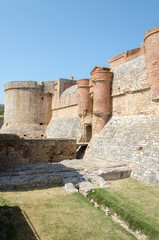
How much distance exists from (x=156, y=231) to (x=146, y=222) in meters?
0.44

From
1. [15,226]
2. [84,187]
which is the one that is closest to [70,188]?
[84,187]

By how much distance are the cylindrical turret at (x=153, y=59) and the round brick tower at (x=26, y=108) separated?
18.7 m

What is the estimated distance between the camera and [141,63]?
1362 centimetres

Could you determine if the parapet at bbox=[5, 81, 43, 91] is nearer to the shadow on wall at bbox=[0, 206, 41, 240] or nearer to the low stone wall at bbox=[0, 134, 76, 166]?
the low stone wall at bbox=[0, 134, 76, 166]

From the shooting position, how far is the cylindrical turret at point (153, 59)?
11781 millimetres

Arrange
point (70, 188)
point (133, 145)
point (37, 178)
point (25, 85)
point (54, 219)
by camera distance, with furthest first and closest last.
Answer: point (25, 85) < point (133, 145) < point (37, 178) < point (70, 188) < point (54, 219)

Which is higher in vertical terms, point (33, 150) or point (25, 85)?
point (25, 85)

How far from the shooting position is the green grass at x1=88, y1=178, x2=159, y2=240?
5367 millimetres

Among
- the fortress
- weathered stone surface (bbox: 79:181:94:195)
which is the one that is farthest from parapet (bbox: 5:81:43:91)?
weathered stone surface (bbox: 79:181:94:195)

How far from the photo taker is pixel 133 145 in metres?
11.6

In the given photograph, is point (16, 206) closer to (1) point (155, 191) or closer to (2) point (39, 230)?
(2) point (39, 230)

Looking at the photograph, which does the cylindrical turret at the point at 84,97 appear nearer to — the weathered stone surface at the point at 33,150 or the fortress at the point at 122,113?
the fortress at the point at 122,113

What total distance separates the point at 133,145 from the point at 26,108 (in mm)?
19786

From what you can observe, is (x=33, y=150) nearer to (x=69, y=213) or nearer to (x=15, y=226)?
(x=69, y=213)
